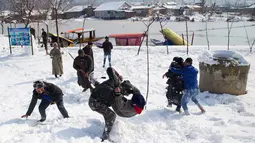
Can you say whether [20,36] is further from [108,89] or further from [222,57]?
[108,89]

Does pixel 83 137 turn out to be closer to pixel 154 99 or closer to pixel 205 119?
pixel 205 119

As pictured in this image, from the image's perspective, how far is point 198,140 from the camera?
4.57 m

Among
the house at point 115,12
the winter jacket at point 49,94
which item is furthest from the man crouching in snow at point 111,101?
the house at point 115,12

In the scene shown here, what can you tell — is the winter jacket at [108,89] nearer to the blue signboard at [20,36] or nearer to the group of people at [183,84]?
the group of people at [183,84]

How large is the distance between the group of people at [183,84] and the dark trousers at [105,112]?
1.99m

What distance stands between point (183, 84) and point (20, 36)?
11.0 m

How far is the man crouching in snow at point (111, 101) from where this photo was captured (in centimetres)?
428

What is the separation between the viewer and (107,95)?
4.30 metres

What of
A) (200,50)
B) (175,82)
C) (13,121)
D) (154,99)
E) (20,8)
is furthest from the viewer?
(20,8)

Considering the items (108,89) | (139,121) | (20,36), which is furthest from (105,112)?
(20,36)

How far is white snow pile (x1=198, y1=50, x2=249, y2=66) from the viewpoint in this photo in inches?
292

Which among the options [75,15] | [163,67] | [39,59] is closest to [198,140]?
[163,67]

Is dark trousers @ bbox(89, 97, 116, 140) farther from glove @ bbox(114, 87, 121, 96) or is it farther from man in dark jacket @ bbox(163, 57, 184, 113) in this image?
man in dark jacket @ bbox(163, 57, 184, 113)

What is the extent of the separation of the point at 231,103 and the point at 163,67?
15.9 ft
